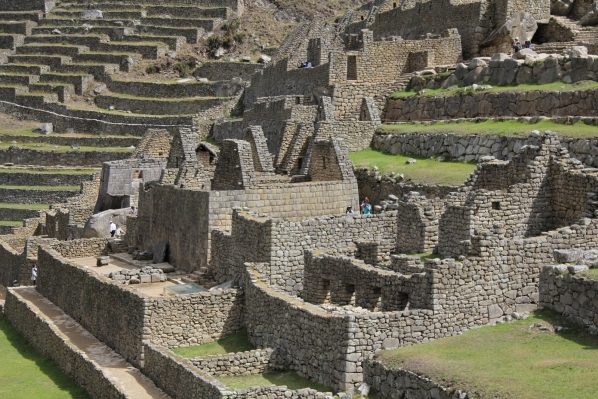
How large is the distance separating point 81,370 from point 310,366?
648 centimetres

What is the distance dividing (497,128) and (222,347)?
8.84m

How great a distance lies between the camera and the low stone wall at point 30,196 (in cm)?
5238

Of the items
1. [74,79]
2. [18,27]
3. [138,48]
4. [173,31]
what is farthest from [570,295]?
[18,27]

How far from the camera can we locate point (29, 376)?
25.4 m

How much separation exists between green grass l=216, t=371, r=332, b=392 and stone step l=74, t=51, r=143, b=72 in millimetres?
51682

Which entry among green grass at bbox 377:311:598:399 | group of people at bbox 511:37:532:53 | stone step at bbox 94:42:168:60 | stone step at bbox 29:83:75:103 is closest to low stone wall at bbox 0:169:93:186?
stone step at bbox 29:83:75:103

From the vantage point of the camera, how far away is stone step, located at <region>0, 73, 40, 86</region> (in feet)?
228

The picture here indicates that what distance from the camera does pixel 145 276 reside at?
26.1 m

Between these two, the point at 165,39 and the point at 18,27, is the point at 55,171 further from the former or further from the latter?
the point at 18,27

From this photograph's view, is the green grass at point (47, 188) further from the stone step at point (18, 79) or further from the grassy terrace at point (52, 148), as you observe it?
the stone step at point (18, 79)

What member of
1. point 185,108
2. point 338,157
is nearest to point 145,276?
point 338,157

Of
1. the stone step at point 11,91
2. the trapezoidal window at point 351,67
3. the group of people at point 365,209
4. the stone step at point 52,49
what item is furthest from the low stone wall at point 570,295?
the stone step at point 52,49

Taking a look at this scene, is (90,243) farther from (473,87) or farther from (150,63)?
(150,63)

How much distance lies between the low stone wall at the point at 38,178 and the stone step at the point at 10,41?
21.7 m
